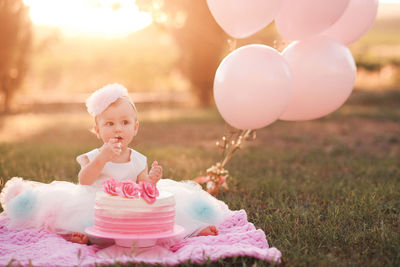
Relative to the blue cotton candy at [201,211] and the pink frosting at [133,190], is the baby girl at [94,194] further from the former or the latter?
the pink frosting at [133,190]

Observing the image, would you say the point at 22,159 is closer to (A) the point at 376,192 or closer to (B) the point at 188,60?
(A) the point at 376,192

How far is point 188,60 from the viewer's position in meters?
9.98

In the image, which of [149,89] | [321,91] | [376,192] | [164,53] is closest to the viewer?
[321,91]

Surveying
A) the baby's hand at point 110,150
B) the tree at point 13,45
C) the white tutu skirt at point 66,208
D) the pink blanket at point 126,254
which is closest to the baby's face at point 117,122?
the baby's hand at point 110,150

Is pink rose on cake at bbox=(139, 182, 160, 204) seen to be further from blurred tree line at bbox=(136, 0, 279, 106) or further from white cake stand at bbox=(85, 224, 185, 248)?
blurred tree line at bbox=(136, 0, 279, 106)

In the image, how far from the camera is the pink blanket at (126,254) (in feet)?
6.45

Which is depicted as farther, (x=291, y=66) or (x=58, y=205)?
(x=291, y=66)

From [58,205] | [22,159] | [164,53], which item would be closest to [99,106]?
[58,205]

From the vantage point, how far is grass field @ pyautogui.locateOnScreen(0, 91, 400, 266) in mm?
2285

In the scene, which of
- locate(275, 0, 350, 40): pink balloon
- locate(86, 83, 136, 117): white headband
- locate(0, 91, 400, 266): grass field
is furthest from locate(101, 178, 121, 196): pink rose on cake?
locate(275, 0, 350, 40): pink balloon

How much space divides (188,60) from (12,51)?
3450 mm

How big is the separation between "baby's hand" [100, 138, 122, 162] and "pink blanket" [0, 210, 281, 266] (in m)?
0.42

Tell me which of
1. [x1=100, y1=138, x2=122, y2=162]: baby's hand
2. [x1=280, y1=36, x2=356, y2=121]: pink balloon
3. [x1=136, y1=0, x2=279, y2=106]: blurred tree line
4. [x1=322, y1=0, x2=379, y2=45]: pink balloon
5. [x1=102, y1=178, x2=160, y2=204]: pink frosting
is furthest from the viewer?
[x1=136, y1=0, x2=279, y2=106]: blurred tree line

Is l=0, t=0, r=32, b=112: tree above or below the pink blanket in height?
above
